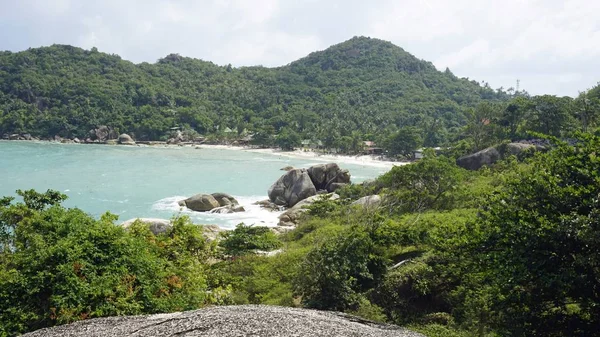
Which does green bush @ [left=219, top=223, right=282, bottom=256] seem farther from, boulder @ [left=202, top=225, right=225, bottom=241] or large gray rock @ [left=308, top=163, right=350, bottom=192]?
large gray rock @ [left=308, top=163, right=350, bottom=192]

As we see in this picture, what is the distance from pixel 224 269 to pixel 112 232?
6457 millimetres

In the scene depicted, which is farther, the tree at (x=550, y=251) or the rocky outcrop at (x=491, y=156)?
the rocky outcrop at (x=491, y=156)

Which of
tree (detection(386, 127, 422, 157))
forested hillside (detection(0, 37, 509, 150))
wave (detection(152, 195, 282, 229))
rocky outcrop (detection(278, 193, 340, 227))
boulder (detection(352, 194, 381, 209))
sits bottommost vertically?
wave (detection(152, 195, 282, 229))

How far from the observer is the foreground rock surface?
7.39 meters

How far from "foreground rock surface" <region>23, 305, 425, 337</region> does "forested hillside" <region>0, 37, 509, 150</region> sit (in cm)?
6278

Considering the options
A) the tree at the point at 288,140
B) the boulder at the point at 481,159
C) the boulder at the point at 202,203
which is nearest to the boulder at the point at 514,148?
the boulder at the point at 481,159

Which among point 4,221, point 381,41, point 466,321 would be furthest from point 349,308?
point 381,41

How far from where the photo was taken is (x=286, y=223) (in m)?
28.7

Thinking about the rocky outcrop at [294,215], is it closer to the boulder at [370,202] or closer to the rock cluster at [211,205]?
the boulder at [370,202]

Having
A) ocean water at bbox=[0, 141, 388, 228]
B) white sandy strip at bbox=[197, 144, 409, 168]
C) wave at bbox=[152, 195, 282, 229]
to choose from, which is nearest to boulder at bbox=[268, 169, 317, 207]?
wave at bbox=[152, 195, 282, 229]

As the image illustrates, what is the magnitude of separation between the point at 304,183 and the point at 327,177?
3.40 metres

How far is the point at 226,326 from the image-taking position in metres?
7.47

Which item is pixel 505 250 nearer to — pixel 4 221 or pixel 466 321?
pixel 466 321

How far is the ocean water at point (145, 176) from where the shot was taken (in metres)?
34.9
